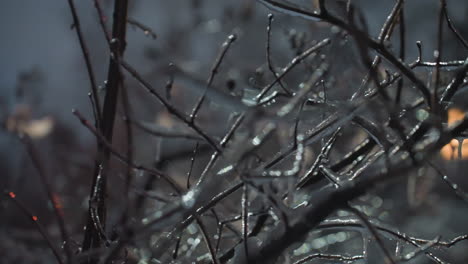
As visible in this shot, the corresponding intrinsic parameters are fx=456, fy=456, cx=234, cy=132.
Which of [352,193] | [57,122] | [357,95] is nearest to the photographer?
[352,193]

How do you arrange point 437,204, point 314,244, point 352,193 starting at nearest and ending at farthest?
point 352,193 → point 314,244 → point 437,204

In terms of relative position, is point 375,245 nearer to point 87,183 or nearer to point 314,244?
point 314,244

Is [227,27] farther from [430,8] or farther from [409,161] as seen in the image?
[409,161]

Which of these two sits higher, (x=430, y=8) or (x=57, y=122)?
(x=57, y=122)

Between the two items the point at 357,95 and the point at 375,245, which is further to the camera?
the point at 357,95

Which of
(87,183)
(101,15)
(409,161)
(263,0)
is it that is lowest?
(409,161)

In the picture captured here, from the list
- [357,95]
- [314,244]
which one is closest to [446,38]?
[314,244]

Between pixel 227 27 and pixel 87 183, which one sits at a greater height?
pixel 227 27

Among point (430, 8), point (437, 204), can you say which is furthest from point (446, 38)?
point (437, 204)

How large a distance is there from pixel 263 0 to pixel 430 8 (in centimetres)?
1005

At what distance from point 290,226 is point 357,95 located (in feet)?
3.06

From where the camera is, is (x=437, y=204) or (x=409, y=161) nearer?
(x=409, y=161)

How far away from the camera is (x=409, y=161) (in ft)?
4.99

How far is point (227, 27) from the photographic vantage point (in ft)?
32.3
